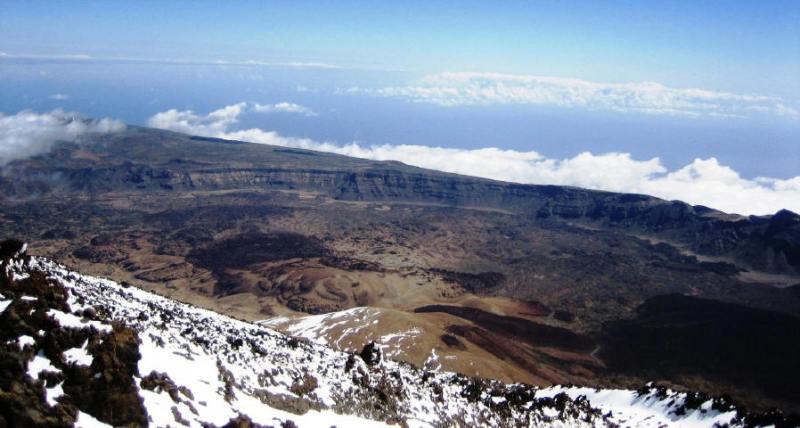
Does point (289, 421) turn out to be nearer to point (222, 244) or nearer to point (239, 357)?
point (239, 357)

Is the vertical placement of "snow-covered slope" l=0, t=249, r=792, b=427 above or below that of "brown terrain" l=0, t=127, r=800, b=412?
above

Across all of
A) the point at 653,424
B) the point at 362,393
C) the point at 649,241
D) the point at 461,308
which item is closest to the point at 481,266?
the point at 461,308

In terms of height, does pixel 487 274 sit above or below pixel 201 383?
below

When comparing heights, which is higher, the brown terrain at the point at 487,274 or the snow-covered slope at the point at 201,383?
the snow-covered slope at the point at 201,383

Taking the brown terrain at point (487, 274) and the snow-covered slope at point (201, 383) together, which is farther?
the brown terrain at point (487, 274)
